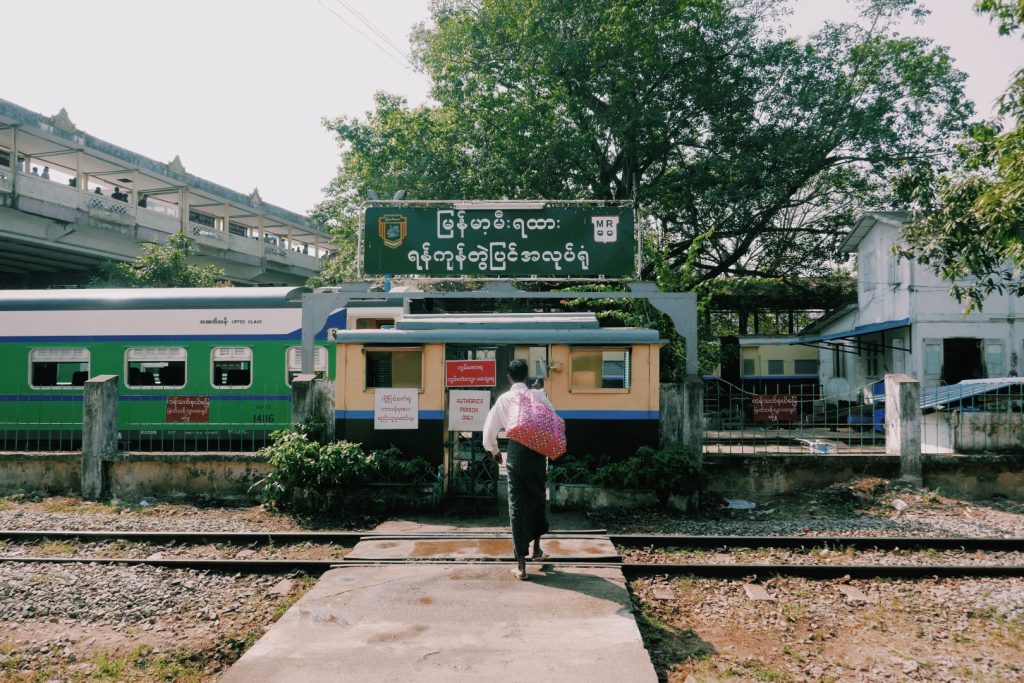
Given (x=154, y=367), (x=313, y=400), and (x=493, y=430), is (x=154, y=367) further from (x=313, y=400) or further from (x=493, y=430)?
(x=493, y=430)

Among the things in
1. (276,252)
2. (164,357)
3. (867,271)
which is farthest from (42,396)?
(276,252)

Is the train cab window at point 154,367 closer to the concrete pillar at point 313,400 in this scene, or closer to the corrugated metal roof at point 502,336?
the concrete pillar at point 313,400

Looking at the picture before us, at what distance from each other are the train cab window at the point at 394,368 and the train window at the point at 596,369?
2138 mm

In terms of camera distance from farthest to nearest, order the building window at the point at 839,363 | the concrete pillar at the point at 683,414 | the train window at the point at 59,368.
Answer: the building window at the point at 839,363 < the train window at the point at 59,368 < the concrete pillar at the point at 683,414

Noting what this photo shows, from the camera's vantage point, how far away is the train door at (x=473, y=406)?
965 centimetres

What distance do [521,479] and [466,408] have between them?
3694 mm

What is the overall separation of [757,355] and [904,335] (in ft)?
26.1

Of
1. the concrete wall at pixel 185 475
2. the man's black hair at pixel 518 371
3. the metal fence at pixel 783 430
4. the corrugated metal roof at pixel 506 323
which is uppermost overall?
the corrugated metal roof at pixel 506 323

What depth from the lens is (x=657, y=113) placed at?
69.7 feet

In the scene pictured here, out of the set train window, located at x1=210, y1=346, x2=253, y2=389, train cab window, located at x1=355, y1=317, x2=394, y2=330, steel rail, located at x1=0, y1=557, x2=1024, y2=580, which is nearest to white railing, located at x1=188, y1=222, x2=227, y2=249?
train window, located at x1=210, y1=346, x2=253, y2=389

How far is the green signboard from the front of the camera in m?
10.4

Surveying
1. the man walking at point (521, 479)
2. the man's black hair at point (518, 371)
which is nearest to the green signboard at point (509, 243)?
the man's black hair at point (518, 371)

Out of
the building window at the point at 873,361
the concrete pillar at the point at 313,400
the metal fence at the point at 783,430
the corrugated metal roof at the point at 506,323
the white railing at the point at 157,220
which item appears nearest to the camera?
the corrugated metal roof at the point at 506,323

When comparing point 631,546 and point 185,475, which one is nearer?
point 631,546
